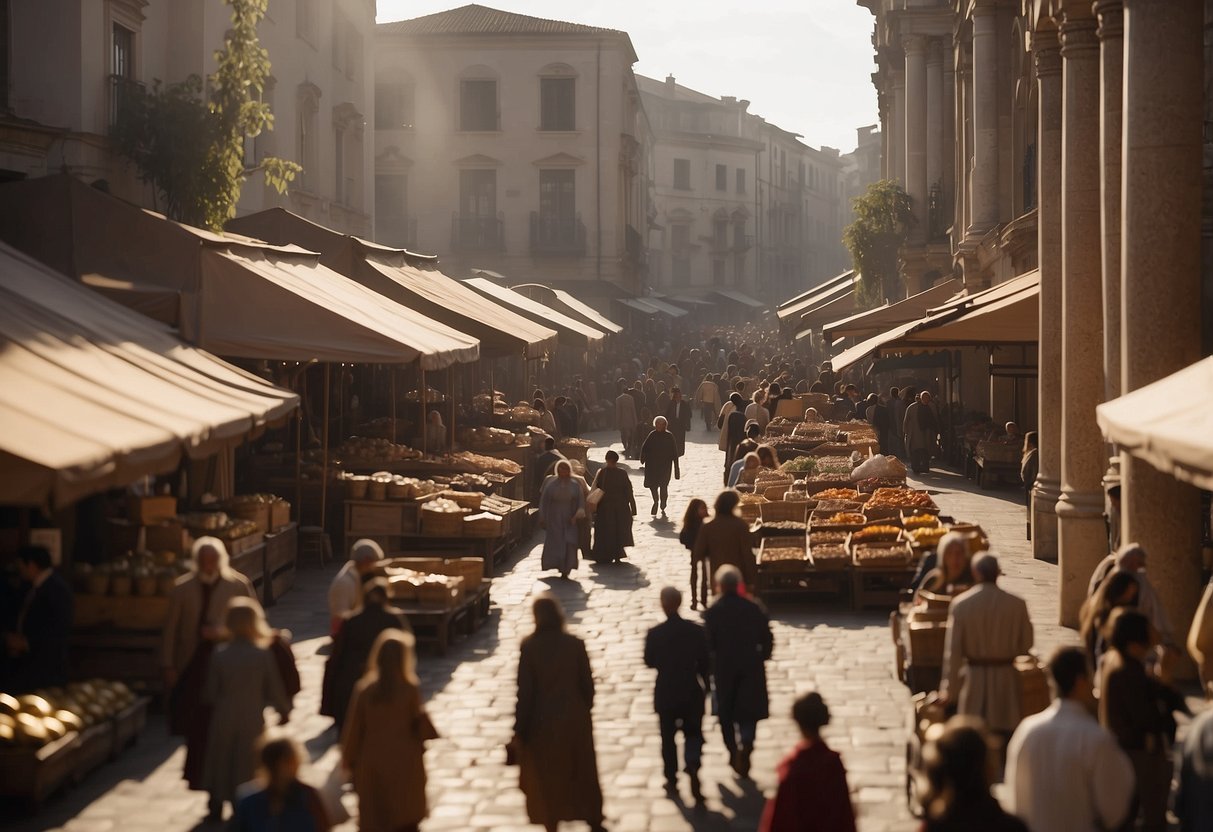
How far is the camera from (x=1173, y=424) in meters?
8.70

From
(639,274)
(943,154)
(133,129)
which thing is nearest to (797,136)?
(639,274)

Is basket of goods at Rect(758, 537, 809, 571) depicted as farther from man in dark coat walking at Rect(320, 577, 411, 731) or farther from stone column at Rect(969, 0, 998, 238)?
stone column at Rect(969, 0, 998, 238)

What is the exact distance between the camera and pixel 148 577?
12031 millimetres

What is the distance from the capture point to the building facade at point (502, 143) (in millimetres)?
59156

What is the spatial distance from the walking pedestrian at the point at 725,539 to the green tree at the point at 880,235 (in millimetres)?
27371

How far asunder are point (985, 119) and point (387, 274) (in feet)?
37.4

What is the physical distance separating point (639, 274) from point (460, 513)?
53.4m

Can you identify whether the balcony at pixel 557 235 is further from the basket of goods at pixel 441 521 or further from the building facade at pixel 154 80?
the basket of goods at pixel 441 521

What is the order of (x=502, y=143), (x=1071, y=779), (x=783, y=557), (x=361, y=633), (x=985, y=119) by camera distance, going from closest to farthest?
(x=1071, y=779) → (x=361, y=633) → (x=783, y=557) → (x=985, y=119) → (x=502, y=143)

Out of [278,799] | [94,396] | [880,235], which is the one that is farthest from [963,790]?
[880,235]

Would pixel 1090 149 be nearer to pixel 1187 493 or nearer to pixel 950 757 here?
pixel 1187 493

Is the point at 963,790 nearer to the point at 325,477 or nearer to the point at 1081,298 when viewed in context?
the point at 1081,298

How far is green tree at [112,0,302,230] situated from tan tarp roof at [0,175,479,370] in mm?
3696

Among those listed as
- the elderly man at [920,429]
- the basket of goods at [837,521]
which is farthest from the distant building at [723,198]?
the basket of goods at [837,521]
